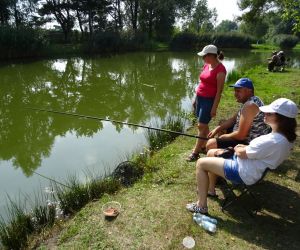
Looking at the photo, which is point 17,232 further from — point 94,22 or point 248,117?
point 94,22

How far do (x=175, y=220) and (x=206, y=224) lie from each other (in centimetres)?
38

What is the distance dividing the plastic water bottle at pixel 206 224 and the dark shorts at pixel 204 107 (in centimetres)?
203

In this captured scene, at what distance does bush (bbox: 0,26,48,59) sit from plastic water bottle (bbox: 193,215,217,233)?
23.6 m

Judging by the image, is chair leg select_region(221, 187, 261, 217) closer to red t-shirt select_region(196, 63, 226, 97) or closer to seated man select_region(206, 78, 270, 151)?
seated man select_region(206, 78, 270, 151)

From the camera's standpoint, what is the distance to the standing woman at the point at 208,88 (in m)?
4.96

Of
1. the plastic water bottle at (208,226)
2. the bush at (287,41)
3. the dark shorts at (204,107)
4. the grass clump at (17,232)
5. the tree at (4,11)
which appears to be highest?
the tree at (4,11)

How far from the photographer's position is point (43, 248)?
3.73 metres

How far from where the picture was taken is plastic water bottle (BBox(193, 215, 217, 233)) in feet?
12.2

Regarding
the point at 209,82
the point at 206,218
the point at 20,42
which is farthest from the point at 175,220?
the point at 20,42

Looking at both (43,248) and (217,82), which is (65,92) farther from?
(43,248)

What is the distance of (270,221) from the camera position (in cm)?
391

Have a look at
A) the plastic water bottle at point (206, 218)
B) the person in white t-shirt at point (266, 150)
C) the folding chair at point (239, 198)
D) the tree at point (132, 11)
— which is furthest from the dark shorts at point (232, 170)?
the tree at point (132, 11)

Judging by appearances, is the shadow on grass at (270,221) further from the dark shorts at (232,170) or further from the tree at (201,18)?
the tree at (201,18)

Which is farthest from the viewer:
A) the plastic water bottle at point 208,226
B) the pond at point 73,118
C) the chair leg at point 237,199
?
the pond at point 73,118
